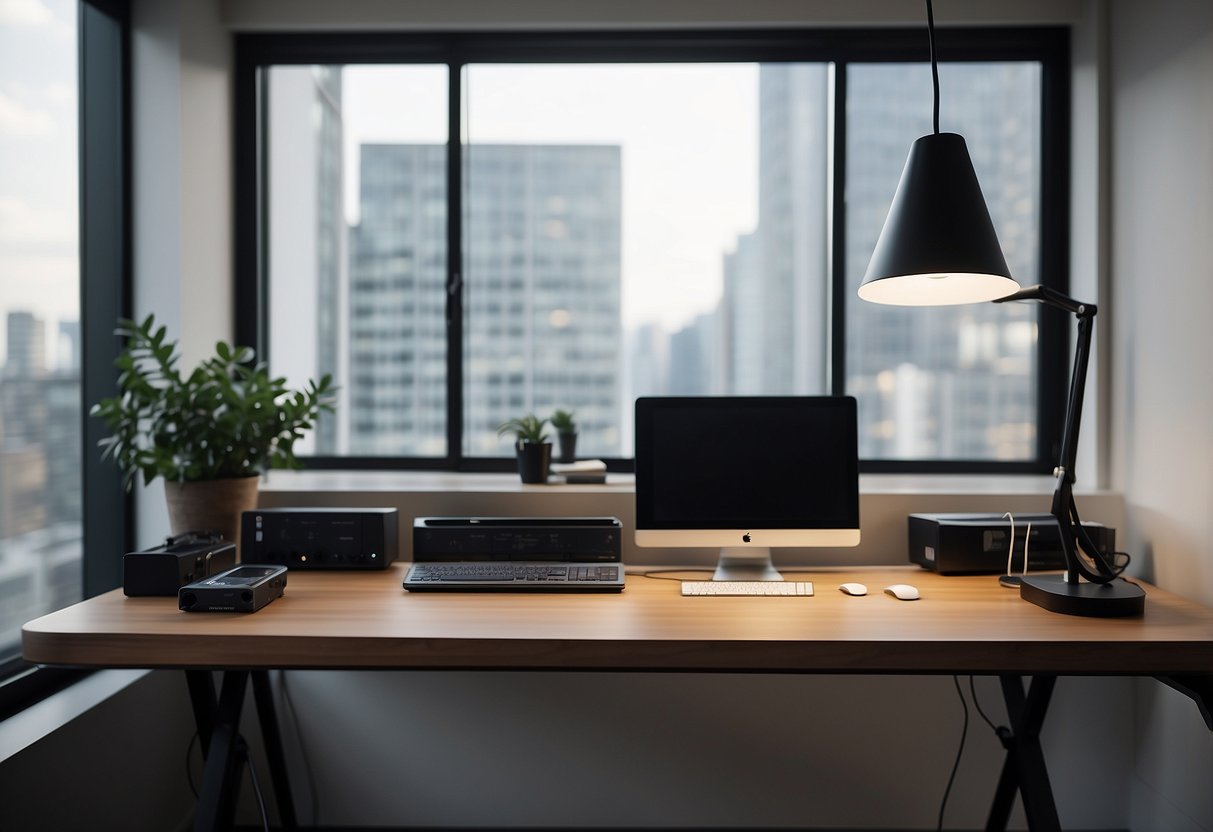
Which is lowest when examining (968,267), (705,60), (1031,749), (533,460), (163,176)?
(1031,749)

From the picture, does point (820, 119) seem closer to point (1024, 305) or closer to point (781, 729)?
point (1024, 305)

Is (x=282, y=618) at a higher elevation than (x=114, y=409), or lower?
lower

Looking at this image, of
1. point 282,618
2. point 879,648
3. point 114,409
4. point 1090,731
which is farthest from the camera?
point 1090,731

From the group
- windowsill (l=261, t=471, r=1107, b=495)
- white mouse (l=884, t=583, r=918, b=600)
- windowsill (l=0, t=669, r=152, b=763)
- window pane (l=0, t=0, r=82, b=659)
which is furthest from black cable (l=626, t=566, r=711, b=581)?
window pane (l=0, t=0, r=82, b=659)

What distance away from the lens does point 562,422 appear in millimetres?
2316

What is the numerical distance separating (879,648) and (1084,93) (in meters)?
1.91

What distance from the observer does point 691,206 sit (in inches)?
101

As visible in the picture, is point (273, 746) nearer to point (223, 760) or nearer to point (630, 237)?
point (223, 760)

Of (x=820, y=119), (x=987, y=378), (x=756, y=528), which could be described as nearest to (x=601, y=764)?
(x=756, y=528)

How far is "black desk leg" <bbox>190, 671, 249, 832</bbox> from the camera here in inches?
57.2

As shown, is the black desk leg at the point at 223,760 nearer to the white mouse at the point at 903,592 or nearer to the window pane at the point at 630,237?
the window pane at the point at 630,237

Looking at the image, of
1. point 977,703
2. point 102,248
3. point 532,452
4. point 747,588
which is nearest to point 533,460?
point 532,452

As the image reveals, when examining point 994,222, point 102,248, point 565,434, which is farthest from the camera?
point 994,222

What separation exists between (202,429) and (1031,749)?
2.12m
